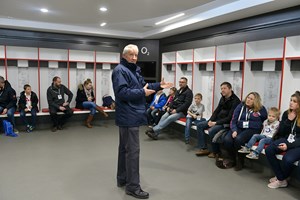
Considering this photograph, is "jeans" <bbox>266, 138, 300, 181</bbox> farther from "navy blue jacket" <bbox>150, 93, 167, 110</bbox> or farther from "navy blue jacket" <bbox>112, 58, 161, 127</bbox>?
"navy blue jacket" <bbox>150, 93, 167, 110</bbox>

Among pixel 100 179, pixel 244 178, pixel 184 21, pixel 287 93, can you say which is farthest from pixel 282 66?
pixel 100 179

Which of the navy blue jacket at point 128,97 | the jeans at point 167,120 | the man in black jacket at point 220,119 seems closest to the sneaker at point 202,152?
the man in black jacket at point 220,119

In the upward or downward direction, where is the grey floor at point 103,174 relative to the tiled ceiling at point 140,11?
downward

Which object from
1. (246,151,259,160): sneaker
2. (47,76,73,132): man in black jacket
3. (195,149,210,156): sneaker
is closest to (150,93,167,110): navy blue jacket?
(195,149,210,156): sneaker

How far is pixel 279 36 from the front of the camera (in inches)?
144

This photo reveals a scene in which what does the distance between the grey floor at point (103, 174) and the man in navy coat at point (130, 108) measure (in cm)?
25

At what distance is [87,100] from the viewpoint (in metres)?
6.38

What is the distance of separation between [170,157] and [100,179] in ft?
4.37

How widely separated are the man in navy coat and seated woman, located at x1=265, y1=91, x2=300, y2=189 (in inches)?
63.5

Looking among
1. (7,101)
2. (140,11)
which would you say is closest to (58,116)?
(7,101)

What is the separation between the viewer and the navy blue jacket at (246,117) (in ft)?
11.7

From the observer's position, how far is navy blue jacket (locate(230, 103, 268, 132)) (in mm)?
3563

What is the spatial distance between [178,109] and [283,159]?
7.76 feet

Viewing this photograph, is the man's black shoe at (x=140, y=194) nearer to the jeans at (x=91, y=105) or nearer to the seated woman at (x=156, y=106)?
the seated woman at (x=156, y=106)
